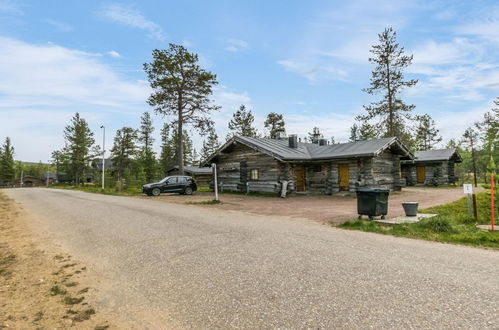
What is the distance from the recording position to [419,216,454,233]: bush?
827cm

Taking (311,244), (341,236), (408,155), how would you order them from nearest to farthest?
(311,244)
(341,236)
(408,155)

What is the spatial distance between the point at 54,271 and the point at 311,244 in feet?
17.4

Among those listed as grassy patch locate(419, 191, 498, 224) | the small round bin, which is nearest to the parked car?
grassy patch locate(419, 191, 498, 224)

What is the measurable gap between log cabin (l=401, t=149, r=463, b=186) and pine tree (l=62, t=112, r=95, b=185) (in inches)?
2204

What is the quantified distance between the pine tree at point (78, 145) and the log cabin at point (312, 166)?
43.6 metres

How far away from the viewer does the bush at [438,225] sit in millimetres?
8273

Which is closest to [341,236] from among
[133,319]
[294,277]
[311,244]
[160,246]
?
[311,244]

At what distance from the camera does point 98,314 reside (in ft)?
Result: 12.2

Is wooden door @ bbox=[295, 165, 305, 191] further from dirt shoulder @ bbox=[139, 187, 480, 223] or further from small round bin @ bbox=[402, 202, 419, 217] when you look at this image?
small round bin @ bbox=[402, 202, 419, 217]

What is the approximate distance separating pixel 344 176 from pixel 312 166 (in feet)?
9.04

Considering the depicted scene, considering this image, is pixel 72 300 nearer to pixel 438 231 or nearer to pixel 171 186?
pixel 438 231

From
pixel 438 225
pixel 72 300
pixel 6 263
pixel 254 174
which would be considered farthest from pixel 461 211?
pixel 6 263

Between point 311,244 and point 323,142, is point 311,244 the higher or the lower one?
the lower one

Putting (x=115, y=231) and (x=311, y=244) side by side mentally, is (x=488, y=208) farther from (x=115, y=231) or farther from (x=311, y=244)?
(x=115, y=231)
